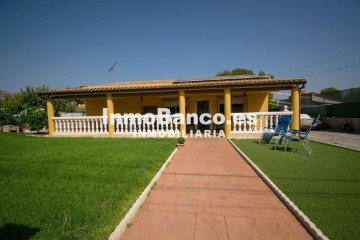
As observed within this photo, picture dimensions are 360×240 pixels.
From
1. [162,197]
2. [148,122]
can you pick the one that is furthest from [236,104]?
[162,197]

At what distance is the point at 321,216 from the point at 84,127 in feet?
40.7

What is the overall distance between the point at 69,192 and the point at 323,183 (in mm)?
5104

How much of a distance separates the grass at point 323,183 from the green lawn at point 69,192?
286 centimetres

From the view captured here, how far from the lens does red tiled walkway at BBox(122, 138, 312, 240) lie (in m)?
2.68

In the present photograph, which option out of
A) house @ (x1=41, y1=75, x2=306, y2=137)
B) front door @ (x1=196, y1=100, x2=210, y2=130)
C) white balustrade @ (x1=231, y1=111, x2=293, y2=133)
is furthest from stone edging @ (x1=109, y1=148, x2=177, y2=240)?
front door @ (x1=196, y1=100, x2=210, y2=130)

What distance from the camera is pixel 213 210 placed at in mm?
3289

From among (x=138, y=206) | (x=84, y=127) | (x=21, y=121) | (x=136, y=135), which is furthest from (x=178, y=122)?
(x=21, y=121)

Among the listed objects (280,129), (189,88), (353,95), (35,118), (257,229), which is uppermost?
(189,88)

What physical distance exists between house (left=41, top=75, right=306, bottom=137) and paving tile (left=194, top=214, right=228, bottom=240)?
8295 millimetres

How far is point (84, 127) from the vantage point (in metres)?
12.4

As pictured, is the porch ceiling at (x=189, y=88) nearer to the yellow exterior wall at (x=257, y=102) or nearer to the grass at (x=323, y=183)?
the yellow exterior wall at (x=257, y=102)

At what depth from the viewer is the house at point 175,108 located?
10812mm

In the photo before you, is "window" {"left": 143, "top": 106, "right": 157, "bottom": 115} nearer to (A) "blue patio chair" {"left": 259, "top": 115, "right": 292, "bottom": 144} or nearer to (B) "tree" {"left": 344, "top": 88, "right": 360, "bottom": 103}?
(A) "blue patio chair" {"left": 259, "top": 115, "right": 292, "bottom": 144}

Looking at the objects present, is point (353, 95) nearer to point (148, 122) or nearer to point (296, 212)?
point (148, 122)
